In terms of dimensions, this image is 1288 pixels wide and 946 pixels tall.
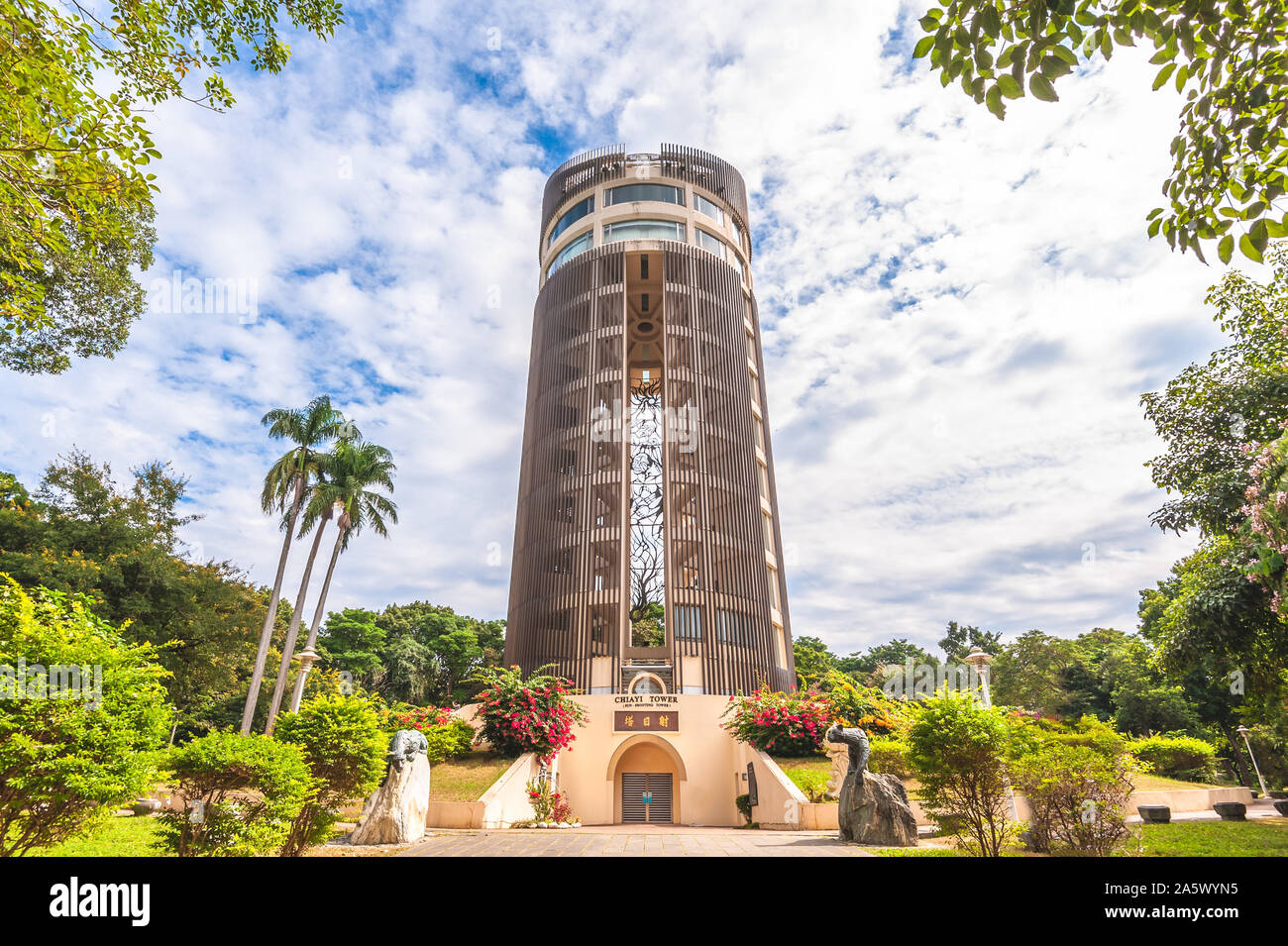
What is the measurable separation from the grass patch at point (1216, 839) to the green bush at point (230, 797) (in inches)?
419

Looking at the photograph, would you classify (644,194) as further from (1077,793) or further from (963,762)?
(1077,793)

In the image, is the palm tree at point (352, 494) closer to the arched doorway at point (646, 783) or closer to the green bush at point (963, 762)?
the arched doorway at point (646, 783)

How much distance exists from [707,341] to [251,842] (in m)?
24.8

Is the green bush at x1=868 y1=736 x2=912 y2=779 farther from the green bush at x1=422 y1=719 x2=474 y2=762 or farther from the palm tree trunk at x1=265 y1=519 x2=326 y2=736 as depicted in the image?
the palm tree trunk at x1=265 y1=519 x2=326 y2=736

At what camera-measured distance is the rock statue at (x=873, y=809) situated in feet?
34.2

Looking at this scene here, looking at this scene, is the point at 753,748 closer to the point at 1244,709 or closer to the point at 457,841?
the point at 457,841

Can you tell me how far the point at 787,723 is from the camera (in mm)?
18078

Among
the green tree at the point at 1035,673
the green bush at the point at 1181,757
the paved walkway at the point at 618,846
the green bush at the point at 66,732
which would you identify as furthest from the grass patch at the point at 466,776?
the green tree at the point at 1035,673

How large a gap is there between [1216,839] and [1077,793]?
229 inches

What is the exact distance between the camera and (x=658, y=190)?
30.7m

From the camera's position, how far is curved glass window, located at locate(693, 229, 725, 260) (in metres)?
30.6

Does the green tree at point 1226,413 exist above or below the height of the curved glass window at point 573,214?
below

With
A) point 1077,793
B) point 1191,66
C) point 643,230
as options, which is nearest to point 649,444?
point 643,230
